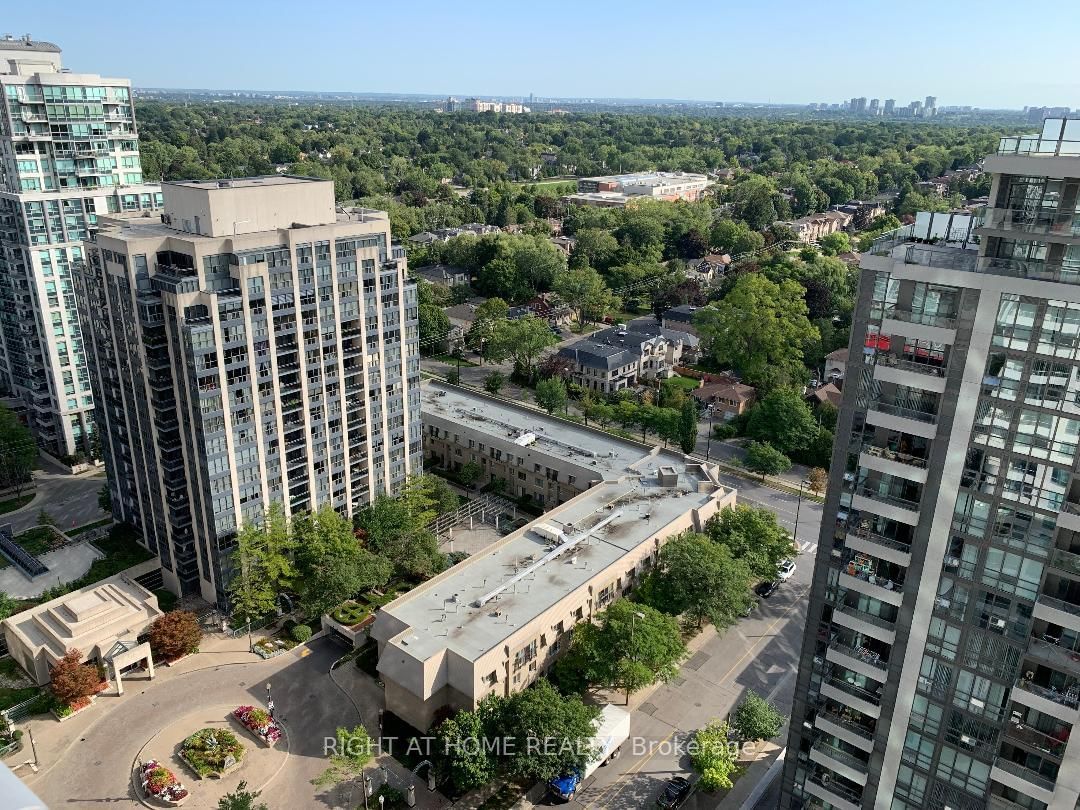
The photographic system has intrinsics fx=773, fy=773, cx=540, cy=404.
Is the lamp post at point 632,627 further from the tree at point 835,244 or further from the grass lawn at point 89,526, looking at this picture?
the tree at point 835,244

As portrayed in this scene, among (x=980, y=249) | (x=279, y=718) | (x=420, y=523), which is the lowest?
(x=279, y=718)

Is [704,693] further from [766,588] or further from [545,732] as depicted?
[545,732]

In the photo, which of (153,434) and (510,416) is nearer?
(153,434)

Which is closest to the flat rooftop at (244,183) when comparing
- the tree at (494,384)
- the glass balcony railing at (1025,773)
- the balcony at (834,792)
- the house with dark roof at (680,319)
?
the tree at (494,384)

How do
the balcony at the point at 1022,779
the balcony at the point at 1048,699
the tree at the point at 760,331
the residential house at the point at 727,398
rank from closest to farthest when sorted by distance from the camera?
the balcony at the point at 1048,699, the balcony at the point at 1022,779, the residential house at the point at 727,398, the tree at the point at 760,331

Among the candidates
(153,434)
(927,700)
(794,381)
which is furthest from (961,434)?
(794,381)

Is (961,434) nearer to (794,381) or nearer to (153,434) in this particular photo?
(153,434)

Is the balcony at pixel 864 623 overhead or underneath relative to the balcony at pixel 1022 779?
overhead
